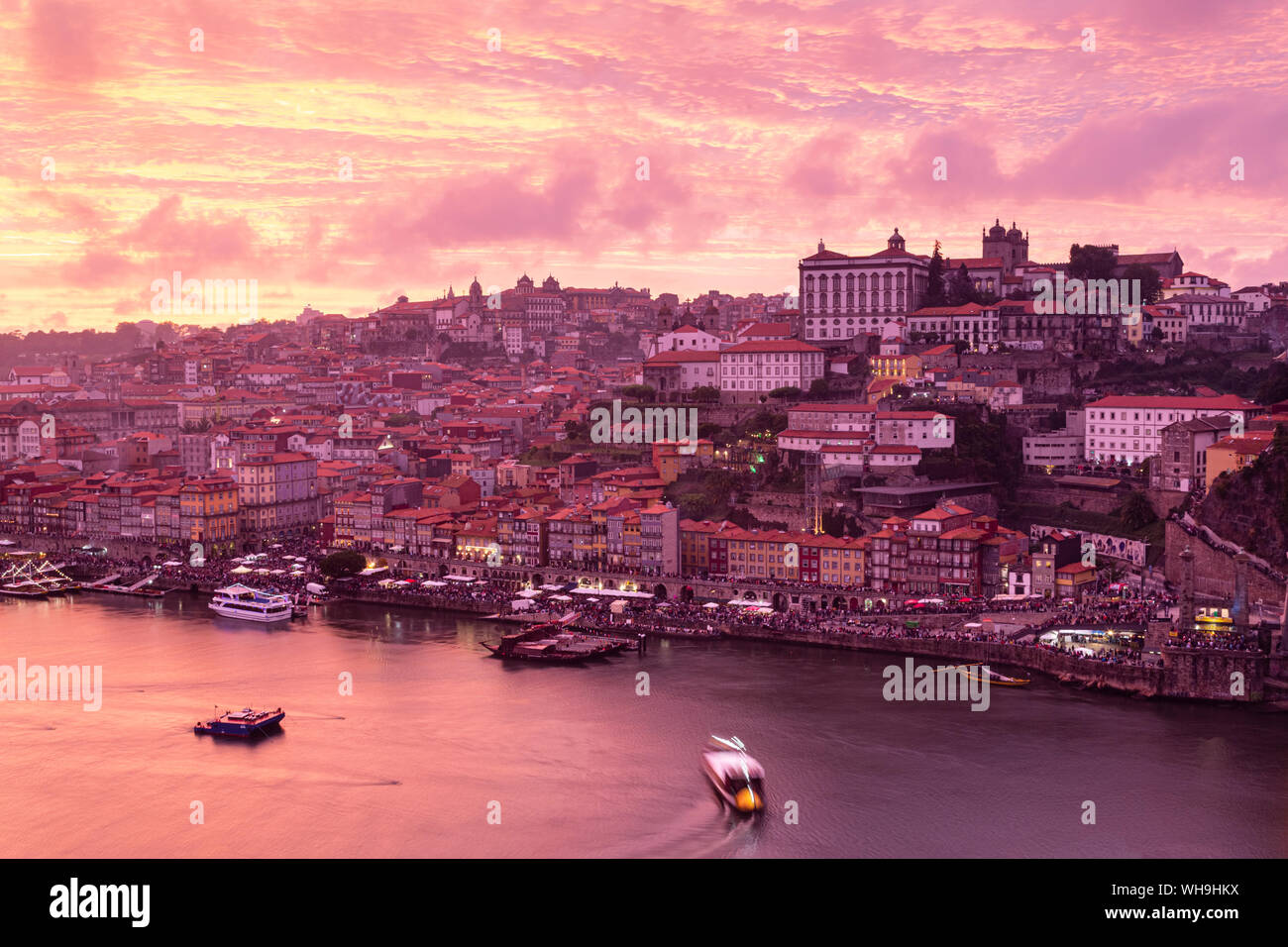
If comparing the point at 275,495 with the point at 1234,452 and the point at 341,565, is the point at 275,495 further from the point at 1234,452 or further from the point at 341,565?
the point at 1234,452

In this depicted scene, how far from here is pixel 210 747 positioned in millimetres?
16406

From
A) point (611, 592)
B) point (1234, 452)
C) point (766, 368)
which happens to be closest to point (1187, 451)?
point (1234, 452)

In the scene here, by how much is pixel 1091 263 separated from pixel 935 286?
443cm

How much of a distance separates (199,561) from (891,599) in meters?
16.4

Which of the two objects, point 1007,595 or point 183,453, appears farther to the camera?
point 183,453

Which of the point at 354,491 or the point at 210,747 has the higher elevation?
the point at 354,491

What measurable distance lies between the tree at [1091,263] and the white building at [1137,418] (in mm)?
9638

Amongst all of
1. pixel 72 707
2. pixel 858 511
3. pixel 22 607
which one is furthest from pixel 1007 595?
pixel 22 607

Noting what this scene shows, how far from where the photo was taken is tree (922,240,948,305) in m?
36.2

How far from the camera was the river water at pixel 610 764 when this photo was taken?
42.8ft

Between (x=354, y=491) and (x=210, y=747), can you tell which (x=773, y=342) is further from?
A: (x=210, y=747)

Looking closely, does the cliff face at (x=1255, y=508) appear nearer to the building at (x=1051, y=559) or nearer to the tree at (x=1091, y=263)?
the building at (x=1051, y=559)

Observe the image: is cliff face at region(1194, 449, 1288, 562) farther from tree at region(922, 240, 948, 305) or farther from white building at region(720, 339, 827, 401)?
tree at region(922, 240, 948, 305)

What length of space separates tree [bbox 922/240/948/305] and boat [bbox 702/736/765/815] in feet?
78.2
